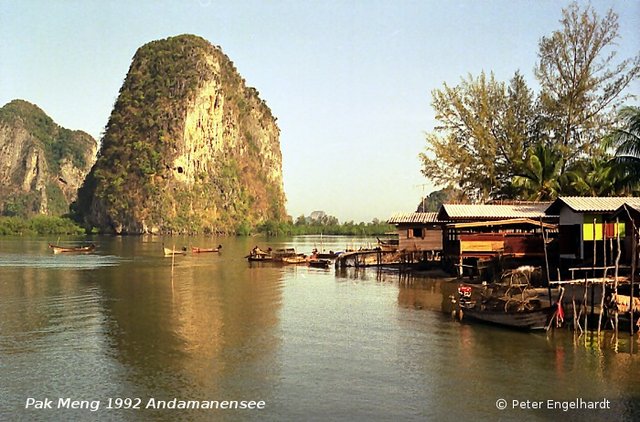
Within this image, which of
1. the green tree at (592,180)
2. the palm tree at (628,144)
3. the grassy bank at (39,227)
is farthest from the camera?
the grassy bank at (39,227)

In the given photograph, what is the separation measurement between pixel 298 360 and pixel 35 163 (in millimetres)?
179842

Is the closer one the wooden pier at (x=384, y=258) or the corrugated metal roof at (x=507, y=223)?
the corrugated metal roof at (x=507, y=223)

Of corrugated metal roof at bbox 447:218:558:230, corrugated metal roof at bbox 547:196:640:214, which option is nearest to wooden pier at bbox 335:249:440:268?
corrugated metal roof at bbox 447:218:558:230

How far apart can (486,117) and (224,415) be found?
29163 mm

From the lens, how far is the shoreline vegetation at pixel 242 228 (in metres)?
108

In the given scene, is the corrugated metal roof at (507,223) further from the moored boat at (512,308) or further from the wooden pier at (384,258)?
the wooden pier at (384,258)

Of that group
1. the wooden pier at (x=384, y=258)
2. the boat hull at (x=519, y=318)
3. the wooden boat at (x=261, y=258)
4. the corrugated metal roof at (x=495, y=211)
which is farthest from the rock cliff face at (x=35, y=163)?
the boat hull at (x=519, y=318)

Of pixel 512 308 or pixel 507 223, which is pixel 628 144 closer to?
pixel 507 223

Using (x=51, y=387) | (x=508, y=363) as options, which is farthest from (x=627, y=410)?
(x=51, y=387)

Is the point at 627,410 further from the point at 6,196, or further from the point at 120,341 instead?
the point at 6,196

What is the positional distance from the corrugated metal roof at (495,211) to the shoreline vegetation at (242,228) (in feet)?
230

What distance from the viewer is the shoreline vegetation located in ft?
353

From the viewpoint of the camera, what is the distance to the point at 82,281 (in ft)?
108

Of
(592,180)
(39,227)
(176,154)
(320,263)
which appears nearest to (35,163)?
(176,154)
